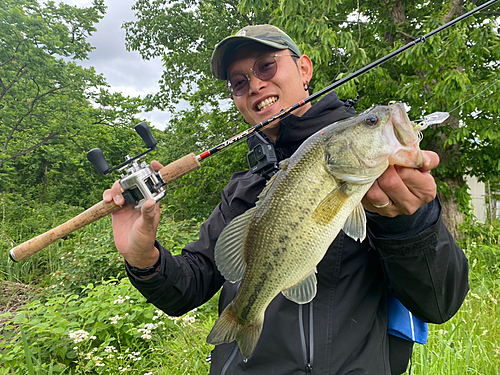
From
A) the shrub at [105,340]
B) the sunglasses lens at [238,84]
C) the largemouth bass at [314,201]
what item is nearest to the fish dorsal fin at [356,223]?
the largemouth bass at [314,201]

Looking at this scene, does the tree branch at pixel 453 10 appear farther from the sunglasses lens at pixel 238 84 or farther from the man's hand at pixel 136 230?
the man's hand at pixel 136 230

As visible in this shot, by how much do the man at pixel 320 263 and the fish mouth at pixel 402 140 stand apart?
0.05 metres

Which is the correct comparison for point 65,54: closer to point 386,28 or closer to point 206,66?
point 206,66

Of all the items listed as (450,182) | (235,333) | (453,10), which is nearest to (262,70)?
(235,333)

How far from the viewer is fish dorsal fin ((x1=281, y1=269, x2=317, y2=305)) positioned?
128 centimetres

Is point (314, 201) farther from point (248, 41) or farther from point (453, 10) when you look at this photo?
point (453, 10)

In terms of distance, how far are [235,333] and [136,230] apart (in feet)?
2.31

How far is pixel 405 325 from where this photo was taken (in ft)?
5.23

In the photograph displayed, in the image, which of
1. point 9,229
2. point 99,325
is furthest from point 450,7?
point 9,229

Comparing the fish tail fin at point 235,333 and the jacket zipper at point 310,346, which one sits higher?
the fish tail fin at point 235,333

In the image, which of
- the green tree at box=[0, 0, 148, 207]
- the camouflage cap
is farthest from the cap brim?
the green tree at box=[0, 0, 148, 207]

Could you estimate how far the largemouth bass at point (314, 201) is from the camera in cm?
118

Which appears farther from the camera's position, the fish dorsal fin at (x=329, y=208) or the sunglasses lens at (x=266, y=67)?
the sunglasses lens at (x=266, y=67)

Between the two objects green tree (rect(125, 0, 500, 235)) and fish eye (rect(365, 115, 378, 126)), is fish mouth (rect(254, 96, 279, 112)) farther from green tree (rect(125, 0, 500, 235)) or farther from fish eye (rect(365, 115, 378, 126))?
green tree (rect(125, 0, 500, 235))
